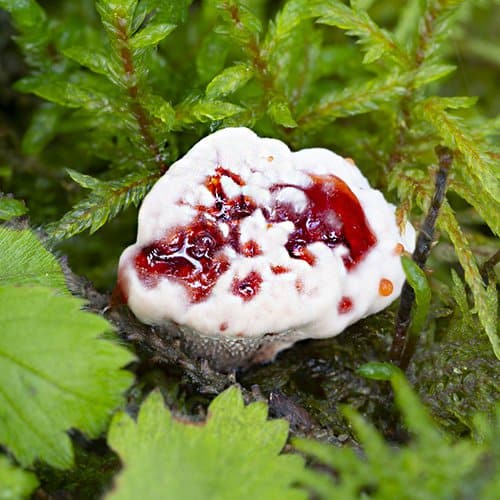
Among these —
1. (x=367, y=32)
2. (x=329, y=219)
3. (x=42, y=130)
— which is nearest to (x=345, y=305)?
(x=329, y=219)

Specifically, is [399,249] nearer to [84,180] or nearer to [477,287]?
[477,287]

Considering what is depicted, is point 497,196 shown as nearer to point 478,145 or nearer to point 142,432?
point 478,145

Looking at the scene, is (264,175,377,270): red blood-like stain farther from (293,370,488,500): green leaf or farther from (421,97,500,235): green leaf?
(293,370,488,500): green leaf

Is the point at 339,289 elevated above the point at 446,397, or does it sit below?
above

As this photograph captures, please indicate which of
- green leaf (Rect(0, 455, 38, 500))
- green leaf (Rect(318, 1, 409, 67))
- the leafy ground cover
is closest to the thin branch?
the leafy ground cover

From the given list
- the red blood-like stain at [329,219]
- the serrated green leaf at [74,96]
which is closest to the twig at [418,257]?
the red blood-like stain at [329,219]

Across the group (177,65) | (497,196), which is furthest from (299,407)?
(177,65)

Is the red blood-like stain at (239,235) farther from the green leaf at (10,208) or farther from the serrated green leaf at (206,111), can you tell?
the green leaf at (10,208)
